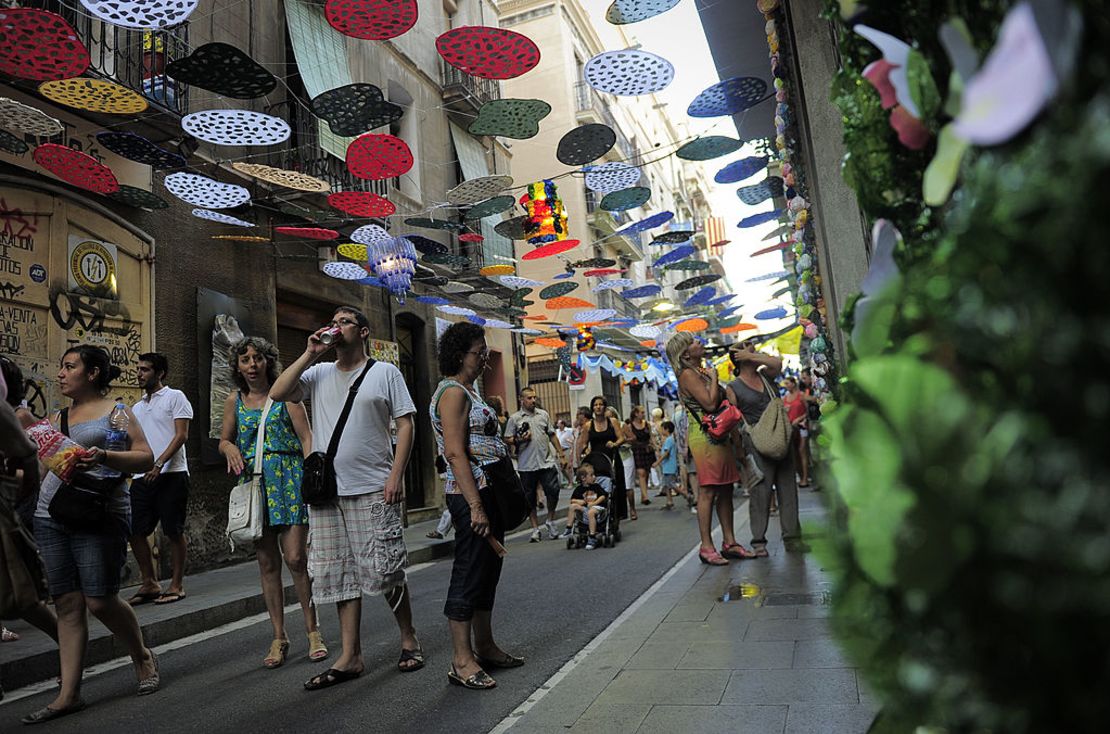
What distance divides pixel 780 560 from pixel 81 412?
5.20 meters

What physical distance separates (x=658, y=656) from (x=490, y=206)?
694cm

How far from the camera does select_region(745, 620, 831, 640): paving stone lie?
3.98 m

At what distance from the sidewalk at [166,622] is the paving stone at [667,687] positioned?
3743 millimetres

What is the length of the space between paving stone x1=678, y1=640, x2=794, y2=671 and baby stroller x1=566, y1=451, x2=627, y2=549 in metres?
5.21

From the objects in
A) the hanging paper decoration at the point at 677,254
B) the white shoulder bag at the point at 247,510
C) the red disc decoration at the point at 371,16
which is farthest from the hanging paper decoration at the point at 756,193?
the white shoulder bag at the point at 247,510

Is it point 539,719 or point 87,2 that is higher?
point 87,2

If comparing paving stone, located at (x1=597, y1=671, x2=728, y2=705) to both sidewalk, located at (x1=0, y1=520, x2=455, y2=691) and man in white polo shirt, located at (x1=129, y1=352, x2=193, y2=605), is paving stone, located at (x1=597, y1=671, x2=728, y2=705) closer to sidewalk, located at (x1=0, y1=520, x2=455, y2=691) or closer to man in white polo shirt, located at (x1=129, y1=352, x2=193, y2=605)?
sidewalk, located at (x1=0, y1=520, x2=455, y2=691)

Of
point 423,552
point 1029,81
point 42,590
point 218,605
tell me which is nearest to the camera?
point 1029,81

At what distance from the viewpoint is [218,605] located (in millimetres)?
6336

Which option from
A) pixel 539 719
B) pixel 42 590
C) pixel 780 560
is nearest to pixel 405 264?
pixel 780 560

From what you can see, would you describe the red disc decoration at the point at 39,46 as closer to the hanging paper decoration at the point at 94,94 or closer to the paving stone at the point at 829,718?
the hanging paper decoration at the point at 94,94

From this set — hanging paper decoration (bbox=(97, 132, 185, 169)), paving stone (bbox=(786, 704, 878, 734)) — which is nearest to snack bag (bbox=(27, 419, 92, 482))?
paving stone (bbox=(786, 704, 878, 734))

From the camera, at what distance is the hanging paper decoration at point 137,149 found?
23.4ft

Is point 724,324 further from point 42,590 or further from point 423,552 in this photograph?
point 42,590
